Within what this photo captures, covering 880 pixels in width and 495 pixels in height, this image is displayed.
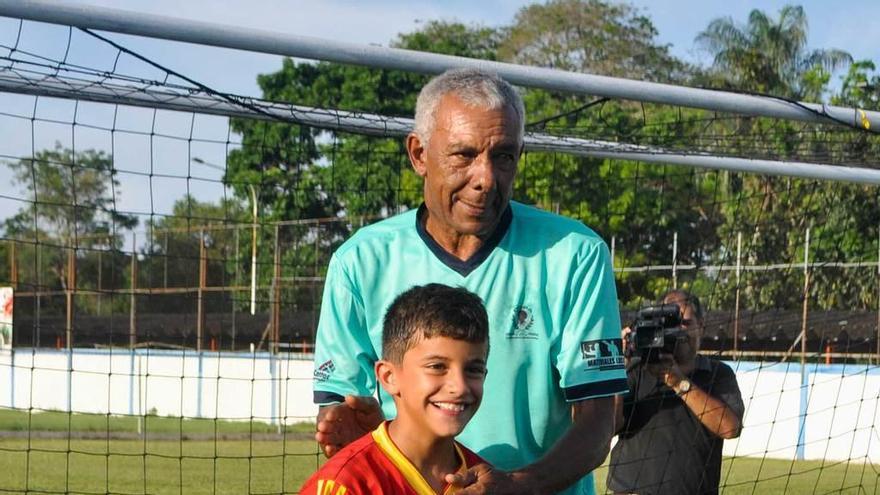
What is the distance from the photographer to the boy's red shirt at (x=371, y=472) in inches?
111

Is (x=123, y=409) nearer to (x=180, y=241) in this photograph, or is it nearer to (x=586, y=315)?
(x=180, y=241)

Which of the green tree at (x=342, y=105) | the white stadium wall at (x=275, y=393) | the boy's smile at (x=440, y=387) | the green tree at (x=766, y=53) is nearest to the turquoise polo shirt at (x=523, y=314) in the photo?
the boy's smile at (x=440, y=387)

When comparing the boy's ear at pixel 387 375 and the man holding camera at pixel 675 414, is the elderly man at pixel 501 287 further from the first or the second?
the man holding camera at pixel 675 414

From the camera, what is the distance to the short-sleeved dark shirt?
704cm

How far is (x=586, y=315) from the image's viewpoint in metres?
3.26

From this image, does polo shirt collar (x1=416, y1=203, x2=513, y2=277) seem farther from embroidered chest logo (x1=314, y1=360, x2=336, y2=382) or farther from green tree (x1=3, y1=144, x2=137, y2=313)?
green tree (x1=3, y1=144, x2=137, y2=313)

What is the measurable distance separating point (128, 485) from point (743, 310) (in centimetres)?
1518

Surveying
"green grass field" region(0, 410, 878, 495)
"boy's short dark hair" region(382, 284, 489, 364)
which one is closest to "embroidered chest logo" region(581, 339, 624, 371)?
"boy's short dark hair" region(382, 284, 489, 364)

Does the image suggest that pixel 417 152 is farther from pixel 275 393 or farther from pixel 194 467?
pixel 275 393

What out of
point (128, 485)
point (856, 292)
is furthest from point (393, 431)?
point (856, 292)

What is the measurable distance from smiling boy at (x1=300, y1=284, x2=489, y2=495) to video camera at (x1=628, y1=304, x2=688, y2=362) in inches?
147

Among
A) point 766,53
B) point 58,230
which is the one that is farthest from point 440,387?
point 58,230

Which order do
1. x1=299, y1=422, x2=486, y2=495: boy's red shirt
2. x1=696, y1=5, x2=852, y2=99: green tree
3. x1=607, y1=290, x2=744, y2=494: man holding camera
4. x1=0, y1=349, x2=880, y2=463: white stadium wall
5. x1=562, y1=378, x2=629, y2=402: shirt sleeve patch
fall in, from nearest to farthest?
x1=299, y1=422, x2=486, y2=495: boy's red shirt, x1=562, y1=378, x2=629, y2=402: shirt sleeve patch, x1=607, y1=290, x2=744, y2=494: man holding camera, x1=0, y1=349, x2=880, y2=463: white stadium wall, x1=696, y1=5, x2=852, y2=99: green tree

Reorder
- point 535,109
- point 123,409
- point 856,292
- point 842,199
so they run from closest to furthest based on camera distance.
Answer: point 842,199, point 856,292, point 123,409, point 535,109
